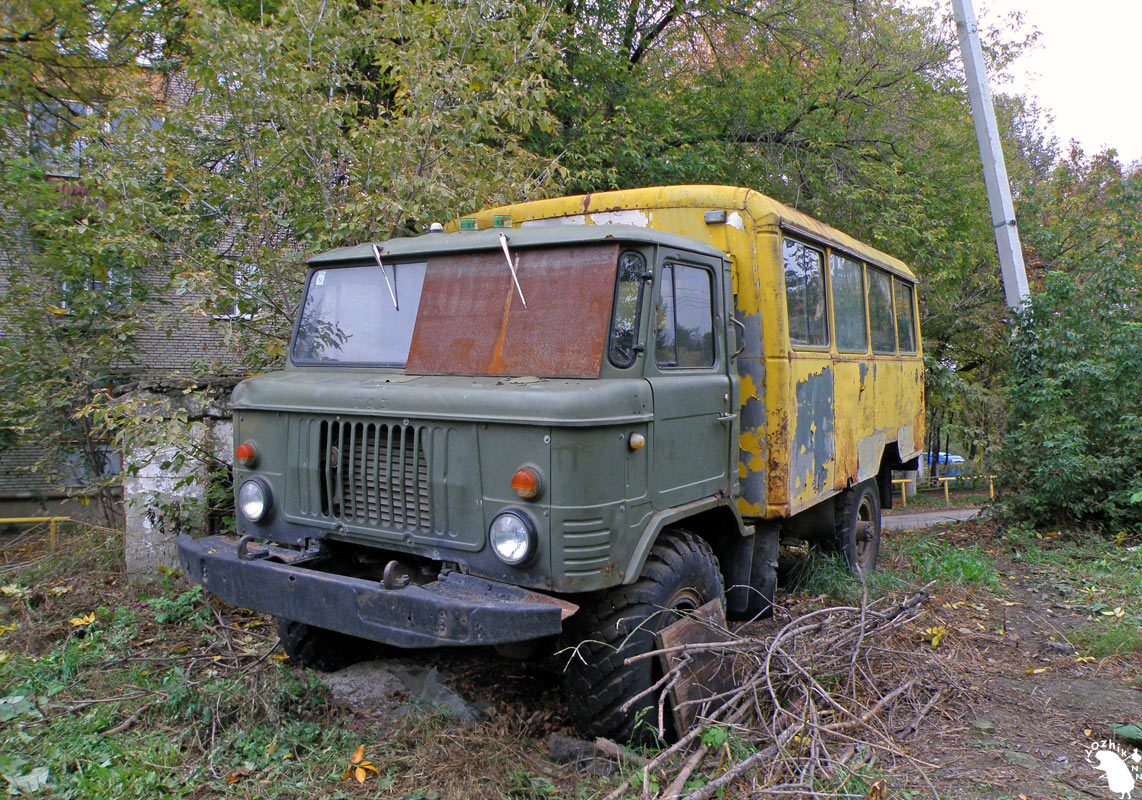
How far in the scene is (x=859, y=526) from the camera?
721 cm

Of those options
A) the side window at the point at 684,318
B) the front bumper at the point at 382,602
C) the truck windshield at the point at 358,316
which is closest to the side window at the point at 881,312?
the side window at the point at 684,318

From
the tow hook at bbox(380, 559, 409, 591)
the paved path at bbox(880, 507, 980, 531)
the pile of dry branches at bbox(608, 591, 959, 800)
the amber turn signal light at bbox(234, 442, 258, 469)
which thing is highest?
the amber turn signal light at bbox(234, 442, 258, 469)

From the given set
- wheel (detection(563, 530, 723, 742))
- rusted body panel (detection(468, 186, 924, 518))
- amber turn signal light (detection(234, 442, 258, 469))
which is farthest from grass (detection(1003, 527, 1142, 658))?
amber turn signal light (detection(234, 442, 258, 469))

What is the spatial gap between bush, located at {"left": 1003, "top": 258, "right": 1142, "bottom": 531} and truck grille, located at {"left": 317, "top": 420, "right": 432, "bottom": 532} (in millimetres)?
7466

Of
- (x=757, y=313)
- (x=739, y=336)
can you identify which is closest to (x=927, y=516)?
(x=757, y=313)

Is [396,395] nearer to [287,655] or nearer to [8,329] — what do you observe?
[287,655]

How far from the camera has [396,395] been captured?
389 centimetres

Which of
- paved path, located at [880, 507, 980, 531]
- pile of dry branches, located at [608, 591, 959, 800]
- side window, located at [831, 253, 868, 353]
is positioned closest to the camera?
pile of dry branches, located at [608, 591, 959, 800]

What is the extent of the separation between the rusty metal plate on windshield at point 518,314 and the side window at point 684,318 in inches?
14.7

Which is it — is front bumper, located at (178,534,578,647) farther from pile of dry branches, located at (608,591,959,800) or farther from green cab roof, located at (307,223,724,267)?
green cab roof, located at (307,223,724,267)

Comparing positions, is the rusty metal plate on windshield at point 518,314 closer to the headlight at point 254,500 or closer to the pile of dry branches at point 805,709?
the headlight at point 254,500

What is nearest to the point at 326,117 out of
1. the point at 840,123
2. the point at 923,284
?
the point at 840,123

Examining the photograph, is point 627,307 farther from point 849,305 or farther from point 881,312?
point 881,312

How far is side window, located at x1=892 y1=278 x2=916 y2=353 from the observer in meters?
8.16
